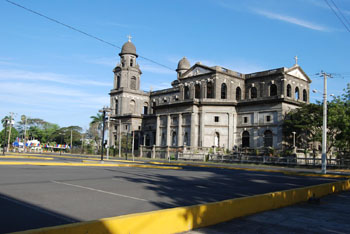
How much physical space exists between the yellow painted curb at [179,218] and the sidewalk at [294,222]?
0.21 m

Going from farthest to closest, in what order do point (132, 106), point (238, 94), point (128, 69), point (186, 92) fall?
point (132, 106), point (128, 69), point (186, 92), point (238, 94)

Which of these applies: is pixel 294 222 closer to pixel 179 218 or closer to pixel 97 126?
pixel 179 218

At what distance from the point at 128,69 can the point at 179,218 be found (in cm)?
7559

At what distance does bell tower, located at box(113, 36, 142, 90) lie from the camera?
80.6 metres

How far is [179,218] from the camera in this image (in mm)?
7016

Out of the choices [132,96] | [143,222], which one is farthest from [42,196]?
[132,96]

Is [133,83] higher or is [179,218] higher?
[133,83]

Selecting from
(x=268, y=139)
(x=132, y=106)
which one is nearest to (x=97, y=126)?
(x=132, y=106)

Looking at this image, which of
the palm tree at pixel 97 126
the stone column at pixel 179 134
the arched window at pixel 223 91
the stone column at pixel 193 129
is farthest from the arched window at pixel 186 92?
the palm tree at pixel 97 126

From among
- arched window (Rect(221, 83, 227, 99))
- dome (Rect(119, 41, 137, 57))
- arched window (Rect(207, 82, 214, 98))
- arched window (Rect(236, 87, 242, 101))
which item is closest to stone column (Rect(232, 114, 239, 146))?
arched window (Rect(221, 83, 227, 99))

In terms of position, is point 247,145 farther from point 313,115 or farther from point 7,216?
point 7,216

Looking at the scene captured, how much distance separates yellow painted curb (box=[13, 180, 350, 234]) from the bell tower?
72.5 m

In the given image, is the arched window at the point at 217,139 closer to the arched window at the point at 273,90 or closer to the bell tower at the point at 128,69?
the arched window at the point at 273,90

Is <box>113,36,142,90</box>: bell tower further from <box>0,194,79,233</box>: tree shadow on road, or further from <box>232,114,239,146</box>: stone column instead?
<box>0,194,79,233</box>: tree shadow on road
